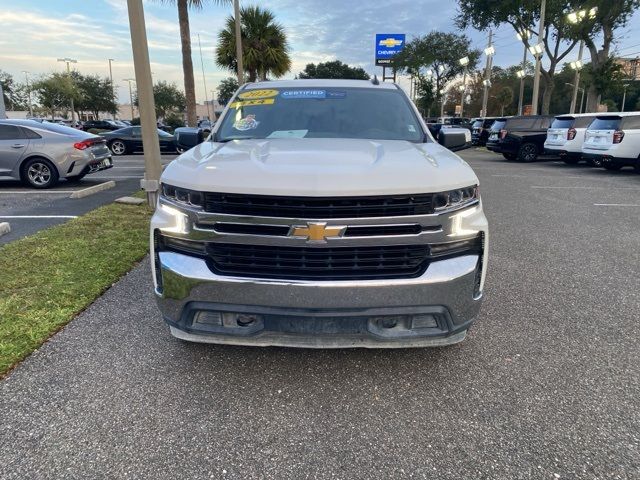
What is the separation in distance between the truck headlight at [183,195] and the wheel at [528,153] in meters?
17.7

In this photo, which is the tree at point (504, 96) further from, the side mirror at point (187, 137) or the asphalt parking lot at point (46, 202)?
the side mirror at point (187, 137)

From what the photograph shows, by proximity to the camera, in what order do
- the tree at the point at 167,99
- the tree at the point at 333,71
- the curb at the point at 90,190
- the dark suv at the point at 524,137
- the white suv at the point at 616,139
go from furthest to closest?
1. the tree at the point at 333,71
2. the tree at the point at 167,99
3. the dark suv at the point at 524,137
4. the white suv at the point at 616,139
5. the curb at the point at 90,190

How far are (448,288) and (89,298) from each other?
305 centimetres

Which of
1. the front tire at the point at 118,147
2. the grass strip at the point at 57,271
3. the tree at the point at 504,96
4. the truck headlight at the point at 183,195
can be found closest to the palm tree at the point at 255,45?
the front tire at the point at 118,147

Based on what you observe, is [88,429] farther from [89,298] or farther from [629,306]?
[629,306]

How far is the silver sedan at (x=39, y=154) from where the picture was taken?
31.3 ft

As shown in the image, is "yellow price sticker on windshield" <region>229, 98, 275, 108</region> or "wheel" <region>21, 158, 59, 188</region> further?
"wheel" <region>21, 158, 59, 188</region>

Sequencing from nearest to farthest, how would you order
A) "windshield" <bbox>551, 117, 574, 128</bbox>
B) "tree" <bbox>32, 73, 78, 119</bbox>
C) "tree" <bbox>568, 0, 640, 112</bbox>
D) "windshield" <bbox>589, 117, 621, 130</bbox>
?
"windshield" <bbox>589, 117, 621, 130</bbox> < "windshield" <bbox>551, 117, 574, 128</bbox> < "tree" <bbox>568, 0, 640, 112</bbox> < "tree" <bbox>32, 73, 78, 119</bbox>

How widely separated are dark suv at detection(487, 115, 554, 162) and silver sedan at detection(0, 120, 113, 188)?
14859 mm

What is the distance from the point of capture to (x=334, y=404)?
2.55 metres

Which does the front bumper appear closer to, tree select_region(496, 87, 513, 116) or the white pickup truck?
the white pickup truck

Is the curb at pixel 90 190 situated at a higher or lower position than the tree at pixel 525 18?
lower

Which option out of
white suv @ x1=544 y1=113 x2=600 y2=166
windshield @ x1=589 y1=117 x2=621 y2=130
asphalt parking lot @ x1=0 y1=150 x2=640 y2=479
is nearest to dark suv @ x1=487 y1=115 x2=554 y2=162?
white suv @ x1=544 y1=113 x2=600 y2=166

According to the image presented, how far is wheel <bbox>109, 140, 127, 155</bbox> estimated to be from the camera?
19.0 m
